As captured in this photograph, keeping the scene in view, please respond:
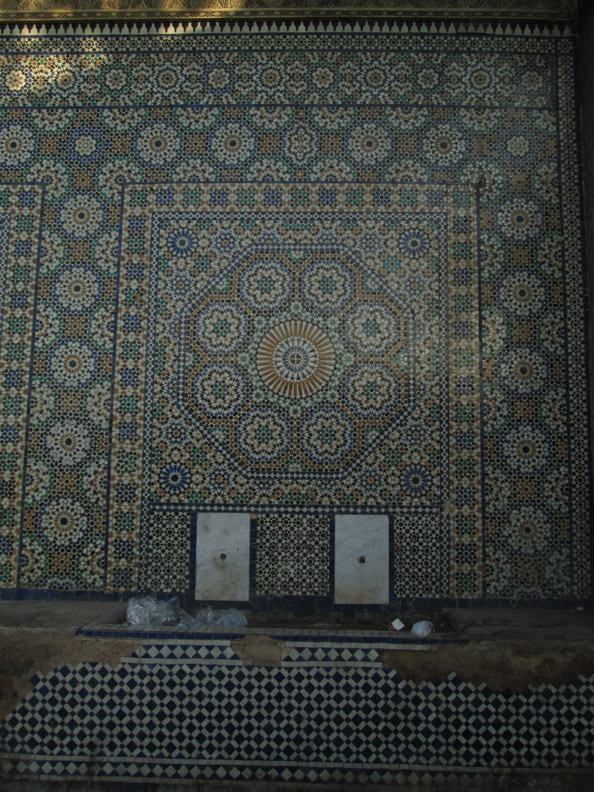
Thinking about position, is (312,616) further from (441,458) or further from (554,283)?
(554,283)

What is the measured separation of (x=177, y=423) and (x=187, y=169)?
47.9 inches

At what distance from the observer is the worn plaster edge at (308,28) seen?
2.85 meters

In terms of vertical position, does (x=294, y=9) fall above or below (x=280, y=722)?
above

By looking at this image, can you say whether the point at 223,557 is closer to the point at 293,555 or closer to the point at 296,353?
the point at 293,555

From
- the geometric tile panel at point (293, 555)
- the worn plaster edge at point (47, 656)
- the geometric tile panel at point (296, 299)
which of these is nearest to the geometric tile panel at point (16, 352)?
the geometric tile panel at point (296, 299)

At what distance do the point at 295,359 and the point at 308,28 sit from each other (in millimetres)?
1613

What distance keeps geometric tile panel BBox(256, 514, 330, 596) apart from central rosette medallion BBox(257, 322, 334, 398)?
1.90ft

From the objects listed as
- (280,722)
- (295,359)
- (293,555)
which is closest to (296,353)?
(295,359)

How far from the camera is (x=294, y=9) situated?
2812mm

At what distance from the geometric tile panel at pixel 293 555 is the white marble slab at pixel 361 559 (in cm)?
5

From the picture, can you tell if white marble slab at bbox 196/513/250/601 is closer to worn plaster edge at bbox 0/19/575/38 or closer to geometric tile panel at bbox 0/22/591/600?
geometric tile panel at bbox 0/22/591/600

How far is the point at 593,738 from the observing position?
7.00ft

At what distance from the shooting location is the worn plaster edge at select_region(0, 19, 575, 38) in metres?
2.85

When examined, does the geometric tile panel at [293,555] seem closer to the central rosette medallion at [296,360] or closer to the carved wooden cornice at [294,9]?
the central rosette medallion at [296,360]
